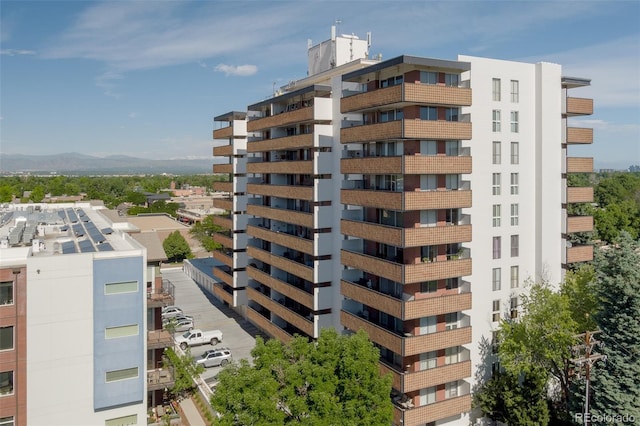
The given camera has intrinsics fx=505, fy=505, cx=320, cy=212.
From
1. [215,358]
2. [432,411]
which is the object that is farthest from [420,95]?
[215,358]

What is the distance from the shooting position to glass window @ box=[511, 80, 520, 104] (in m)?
33.5

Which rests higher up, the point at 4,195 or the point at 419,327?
the point at 4,195

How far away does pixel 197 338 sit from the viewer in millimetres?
47438

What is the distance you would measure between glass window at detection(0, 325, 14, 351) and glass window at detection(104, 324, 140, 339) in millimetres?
4277

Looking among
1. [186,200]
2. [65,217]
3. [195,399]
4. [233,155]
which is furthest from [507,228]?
[186,200]

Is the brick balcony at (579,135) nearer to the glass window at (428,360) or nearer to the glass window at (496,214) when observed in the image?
the glass window at (496,214)

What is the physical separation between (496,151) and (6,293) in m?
29.3

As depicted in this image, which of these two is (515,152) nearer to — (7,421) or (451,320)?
(451,320)

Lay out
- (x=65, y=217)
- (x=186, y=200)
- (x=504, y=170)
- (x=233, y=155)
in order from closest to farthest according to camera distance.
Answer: (x=504, y=170)
(x=65, y=217)
(x=233, y=155)
(x=186, y=200)

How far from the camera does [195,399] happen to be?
37.0 meters

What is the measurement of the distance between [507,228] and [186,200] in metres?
149

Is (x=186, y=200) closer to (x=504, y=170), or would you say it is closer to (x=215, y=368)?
(x=215, y=368)

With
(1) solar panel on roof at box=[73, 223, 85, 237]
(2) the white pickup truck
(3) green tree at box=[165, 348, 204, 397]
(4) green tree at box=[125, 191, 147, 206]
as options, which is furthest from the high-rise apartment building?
(4) green tree at box=[125, 191, 147, 206]

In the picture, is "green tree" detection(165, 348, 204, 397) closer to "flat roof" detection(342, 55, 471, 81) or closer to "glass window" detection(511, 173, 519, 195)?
"flat roof" detection(342, 55, 471, 81)
